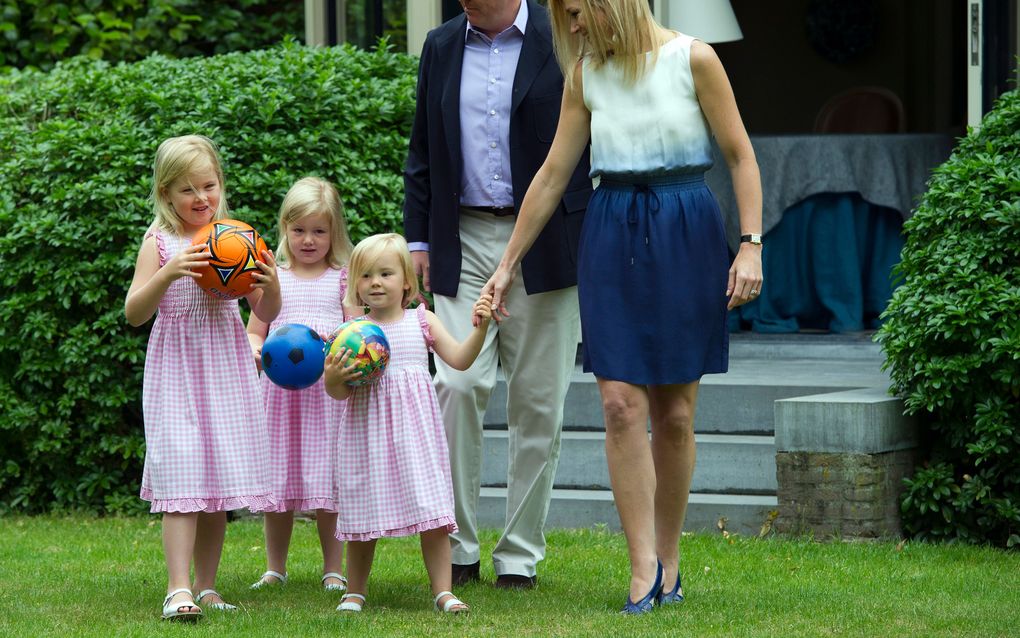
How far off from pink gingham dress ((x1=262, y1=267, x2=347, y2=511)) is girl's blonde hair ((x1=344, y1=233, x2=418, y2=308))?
259 mm

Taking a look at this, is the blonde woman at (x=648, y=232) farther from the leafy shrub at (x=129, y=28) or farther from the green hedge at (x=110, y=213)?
the leafy shrub at (x=129, y=28)

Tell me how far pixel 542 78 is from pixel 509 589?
67.1 inches

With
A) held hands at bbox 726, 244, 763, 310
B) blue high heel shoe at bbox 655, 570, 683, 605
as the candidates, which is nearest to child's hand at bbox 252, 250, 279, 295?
→ held hands at bbox 726, 244, 763, 310

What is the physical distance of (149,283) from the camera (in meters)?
4.36

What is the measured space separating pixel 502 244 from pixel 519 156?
301mm

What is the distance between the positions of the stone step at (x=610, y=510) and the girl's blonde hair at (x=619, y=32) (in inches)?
92.9

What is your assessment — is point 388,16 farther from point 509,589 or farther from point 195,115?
point 509,589

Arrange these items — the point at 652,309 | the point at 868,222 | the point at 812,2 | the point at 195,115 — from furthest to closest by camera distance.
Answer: the point at 812,2 → the point at 868,222 → the point at 195,115 → the point at 652,309

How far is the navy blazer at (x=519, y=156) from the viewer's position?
4.82 metres

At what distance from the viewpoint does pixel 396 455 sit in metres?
4.42

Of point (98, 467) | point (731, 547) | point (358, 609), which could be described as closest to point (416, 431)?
point (358, 609)

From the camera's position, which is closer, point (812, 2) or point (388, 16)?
point (388, 16)

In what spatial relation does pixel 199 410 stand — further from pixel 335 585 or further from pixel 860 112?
pixel 860 112

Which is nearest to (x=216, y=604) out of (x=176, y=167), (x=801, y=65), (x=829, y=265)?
(x=176, y=167)
